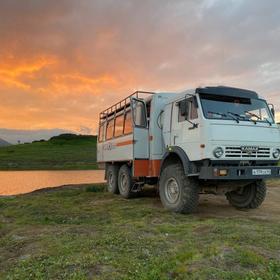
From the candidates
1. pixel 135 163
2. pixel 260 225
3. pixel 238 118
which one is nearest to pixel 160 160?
pixel 135 163

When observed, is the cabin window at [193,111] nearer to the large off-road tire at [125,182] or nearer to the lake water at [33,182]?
the large off-road tire at [125,182]

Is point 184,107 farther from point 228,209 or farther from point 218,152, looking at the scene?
point 228,209

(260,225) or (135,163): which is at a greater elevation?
(135,163)

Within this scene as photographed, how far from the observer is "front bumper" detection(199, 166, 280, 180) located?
827 cm

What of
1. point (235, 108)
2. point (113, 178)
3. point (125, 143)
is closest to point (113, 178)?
point (113, 178)

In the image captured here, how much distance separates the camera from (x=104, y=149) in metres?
15.6

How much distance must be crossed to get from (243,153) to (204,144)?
1064 millimetres

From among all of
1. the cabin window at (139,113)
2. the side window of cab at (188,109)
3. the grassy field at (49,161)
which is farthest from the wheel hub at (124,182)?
the grassy field at (49,161)

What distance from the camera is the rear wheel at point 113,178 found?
566 inches

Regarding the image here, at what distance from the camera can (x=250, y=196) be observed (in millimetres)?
10484

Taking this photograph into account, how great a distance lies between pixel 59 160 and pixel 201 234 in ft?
200

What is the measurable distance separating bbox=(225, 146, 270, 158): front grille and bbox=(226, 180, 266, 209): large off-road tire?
1.37 metres

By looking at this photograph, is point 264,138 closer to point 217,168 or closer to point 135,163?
point 217,168

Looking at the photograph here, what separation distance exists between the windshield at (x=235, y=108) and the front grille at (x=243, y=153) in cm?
78
